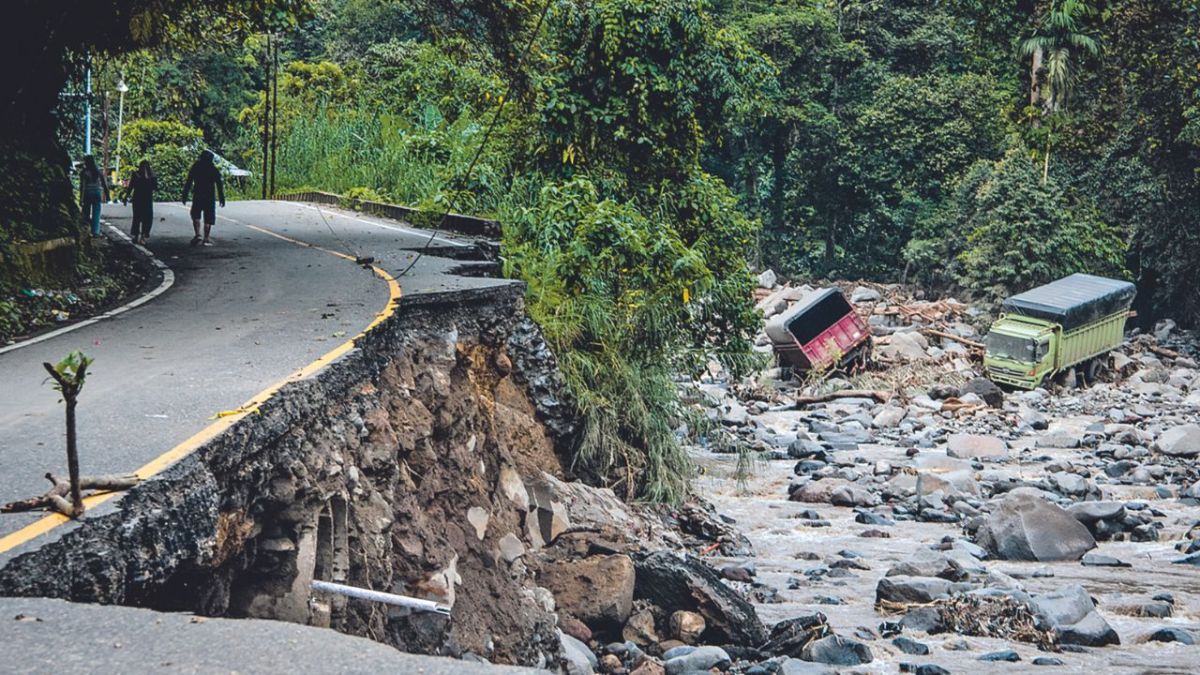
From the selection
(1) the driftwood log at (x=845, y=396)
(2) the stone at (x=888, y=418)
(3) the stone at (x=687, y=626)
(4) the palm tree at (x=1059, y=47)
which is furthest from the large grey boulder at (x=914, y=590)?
(4) the palm tree at (x=1059, y=47)

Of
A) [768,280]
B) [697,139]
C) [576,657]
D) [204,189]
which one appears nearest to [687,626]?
[576,657]

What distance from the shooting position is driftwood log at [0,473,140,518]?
530 centimetres

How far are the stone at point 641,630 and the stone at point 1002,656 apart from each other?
9.70 ft

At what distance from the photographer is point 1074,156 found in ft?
125

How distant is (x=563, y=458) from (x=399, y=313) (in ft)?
11.1

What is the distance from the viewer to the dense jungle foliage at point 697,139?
50.2 ft

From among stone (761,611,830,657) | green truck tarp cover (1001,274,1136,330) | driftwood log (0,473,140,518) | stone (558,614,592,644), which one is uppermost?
driftwood log (0,473,140,518)

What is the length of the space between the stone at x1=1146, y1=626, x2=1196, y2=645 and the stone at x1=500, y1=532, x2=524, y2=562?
608 centimetres

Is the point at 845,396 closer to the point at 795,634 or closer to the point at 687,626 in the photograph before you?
the point at 795,634

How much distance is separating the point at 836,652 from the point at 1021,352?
773 inches

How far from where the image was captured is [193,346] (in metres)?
10.4

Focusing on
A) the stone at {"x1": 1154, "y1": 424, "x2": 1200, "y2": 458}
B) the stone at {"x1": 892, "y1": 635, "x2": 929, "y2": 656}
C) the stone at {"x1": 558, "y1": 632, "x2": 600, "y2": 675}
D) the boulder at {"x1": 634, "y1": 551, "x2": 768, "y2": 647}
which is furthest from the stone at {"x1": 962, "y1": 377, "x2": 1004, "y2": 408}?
the stone at {"x1": 558, "y1": 632, "x2": 600, "y2": 675}

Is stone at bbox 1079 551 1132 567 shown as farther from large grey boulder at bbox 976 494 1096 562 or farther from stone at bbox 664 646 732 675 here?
stone at bbox 664 646 732 675

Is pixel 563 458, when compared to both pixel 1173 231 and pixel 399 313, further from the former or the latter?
pixel 1173 231
